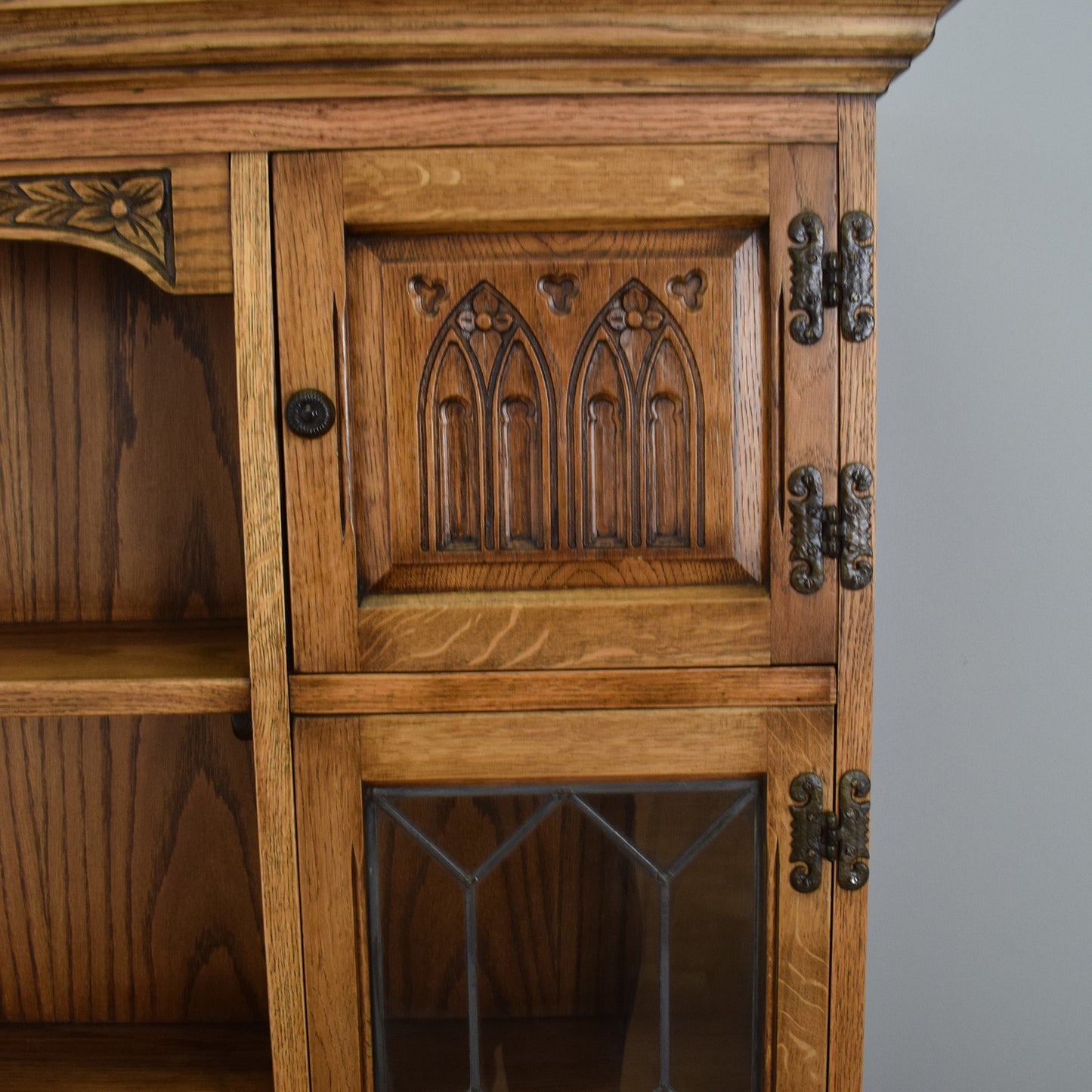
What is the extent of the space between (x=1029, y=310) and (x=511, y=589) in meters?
0.67

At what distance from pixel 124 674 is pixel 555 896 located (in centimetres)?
37

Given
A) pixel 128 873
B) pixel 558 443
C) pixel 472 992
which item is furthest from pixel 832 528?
pixel 128 873

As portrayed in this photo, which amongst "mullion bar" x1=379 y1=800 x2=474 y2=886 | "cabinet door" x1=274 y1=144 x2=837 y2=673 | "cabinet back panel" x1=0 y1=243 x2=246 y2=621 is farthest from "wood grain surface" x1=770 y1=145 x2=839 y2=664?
"cabinet back panel" x1=0 y1=243 x2=246 y2=621

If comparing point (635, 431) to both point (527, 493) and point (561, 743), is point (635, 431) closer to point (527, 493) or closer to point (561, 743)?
point (527, 493)

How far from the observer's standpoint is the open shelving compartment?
955 millimetres

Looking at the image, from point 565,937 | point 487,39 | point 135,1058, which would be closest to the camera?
point 487,39

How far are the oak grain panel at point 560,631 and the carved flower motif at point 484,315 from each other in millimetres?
193

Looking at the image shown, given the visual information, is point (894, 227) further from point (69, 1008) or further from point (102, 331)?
point (69, 1008)

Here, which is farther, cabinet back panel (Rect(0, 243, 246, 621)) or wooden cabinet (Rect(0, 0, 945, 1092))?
cabinet back panel (Rect(0, 243, 246, 621))

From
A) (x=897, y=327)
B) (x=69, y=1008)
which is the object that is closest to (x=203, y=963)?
(x=69, y=1008)

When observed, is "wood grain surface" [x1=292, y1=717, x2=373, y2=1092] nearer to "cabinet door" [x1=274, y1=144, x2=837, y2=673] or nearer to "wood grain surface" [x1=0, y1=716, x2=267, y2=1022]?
"cabinet door" [x1=274, y1=144, x2=837, y2=673]

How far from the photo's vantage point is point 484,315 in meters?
0.70

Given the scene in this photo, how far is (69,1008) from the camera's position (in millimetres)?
1037

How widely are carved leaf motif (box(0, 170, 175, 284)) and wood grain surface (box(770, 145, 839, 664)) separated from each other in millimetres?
427
